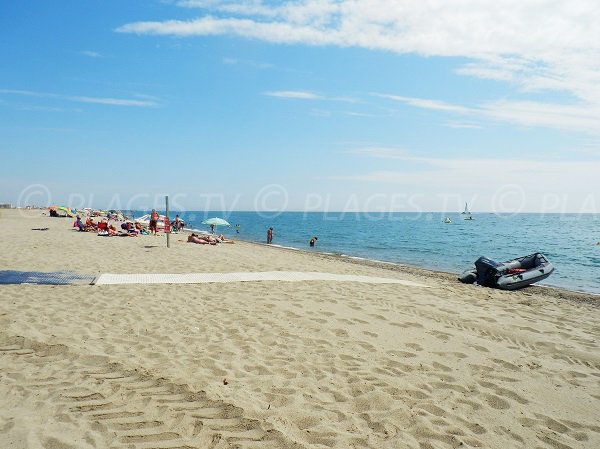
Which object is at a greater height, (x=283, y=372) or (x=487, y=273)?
(x=283, y=372)

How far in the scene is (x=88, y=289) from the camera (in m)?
8.99

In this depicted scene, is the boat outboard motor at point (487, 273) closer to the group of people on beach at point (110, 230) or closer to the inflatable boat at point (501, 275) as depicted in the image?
the inflatable boat at point (501, 275)

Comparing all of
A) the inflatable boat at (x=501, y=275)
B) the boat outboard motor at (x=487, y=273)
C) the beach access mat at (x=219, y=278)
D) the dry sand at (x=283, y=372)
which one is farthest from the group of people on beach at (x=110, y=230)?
the boat outboard motor at (x=487, y=273)

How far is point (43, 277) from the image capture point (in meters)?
10.1

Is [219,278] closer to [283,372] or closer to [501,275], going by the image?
[283,372]

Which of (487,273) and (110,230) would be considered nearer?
(487,273)

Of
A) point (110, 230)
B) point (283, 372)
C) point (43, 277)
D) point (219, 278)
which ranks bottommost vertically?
point (110, 230)

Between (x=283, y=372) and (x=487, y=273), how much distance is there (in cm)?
1307

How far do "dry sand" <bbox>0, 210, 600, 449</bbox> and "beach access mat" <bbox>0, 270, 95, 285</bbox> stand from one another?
0.88 meters

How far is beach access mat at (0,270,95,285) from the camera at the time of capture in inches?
374

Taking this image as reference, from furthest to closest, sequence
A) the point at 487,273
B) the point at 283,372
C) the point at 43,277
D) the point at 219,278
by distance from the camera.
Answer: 1. the point at 487,273
2. the point at 219,278
3. the point at 43,277
4. the point at 283,372

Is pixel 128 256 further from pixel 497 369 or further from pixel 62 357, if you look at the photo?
pixel 497 369

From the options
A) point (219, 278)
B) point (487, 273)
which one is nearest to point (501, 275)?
point (487, 273)

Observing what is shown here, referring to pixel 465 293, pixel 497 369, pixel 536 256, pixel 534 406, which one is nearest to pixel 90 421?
pixel 534 406
